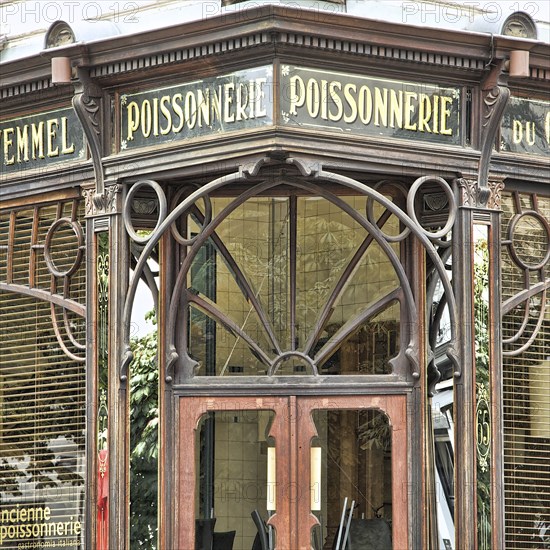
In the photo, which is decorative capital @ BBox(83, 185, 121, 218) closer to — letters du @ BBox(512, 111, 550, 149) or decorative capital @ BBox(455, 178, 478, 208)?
decorative capital @ BBox(455, 178, 478, 208)

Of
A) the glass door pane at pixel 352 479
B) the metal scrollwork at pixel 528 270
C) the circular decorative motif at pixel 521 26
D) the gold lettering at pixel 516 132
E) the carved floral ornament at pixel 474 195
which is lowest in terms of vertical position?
the glass door pane at pixel 352 479

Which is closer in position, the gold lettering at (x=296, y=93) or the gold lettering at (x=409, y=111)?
the gold lettering at (x=296, y=93)

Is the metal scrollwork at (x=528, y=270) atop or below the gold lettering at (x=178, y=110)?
below

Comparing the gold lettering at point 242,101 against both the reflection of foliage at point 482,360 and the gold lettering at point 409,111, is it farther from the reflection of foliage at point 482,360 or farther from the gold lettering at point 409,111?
the reflection of foliage at point 482,360

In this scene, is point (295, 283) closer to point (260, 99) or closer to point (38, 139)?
point (260, 99)

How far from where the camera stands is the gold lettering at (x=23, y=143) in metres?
13.0

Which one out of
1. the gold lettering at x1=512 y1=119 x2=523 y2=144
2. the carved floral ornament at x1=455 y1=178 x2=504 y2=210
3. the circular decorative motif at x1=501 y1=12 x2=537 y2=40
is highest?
the circular decorative motif at x1=501 y1=12 x2=537 y2=40

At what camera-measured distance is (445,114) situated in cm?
1214

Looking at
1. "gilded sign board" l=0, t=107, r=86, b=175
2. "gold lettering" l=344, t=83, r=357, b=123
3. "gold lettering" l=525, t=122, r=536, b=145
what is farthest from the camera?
"gilded sign board" l=0, t=107, r=86, b=175

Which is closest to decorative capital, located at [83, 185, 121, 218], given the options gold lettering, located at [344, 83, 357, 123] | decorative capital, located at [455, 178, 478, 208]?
gold lettering, located at [344, 83, 357, 123]

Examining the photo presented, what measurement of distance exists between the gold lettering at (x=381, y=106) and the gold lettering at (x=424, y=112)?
0.98 ft

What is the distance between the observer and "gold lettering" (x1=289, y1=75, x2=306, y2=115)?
38.0 ft

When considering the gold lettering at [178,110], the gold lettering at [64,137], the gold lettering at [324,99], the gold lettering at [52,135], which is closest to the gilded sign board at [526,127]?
the gold lettering at [324,99]

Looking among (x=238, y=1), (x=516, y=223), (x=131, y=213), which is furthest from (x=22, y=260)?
(x=516, y=223)
